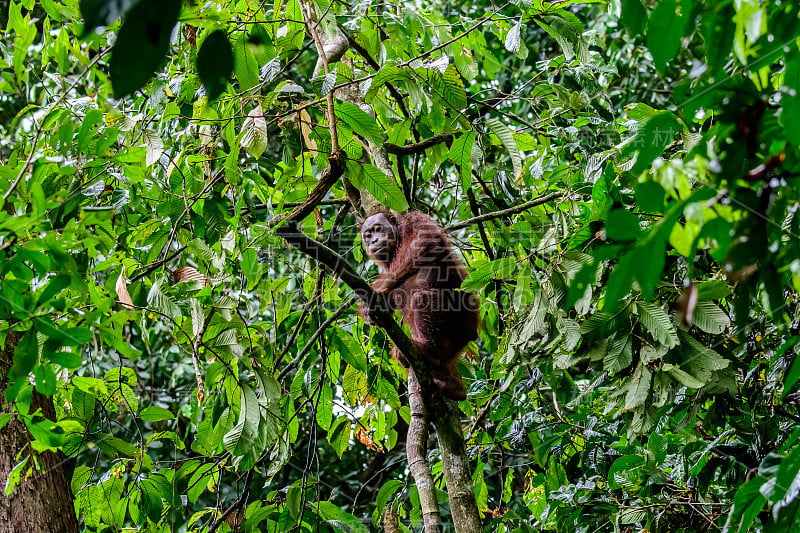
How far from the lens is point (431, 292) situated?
4.51m

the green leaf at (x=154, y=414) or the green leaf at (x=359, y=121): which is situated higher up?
the green leaf at (x=359, y=121)

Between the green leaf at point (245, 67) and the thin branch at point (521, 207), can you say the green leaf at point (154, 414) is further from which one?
the thin branch at point (521, 207)

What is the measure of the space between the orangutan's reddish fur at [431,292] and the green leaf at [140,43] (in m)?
3.47

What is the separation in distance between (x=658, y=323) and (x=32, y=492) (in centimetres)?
264

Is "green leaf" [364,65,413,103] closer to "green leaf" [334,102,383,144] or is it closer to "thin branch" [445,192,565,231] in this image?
"green leaf" [334,102,383,144]

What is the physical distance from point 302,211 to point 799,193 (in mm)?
1836

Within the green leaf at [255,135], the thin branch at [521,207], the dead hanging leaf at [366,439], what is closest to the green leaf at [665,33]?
the green leaf at [255,135]

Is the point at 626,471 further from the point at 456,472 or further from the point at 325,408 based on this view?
the point at 325,408

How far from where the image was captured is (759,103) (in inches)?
50.0

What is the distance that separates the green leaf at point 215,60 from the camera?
38.0 inches

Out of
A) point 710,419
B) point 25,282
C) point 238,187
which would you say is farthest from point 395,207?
point 710,419

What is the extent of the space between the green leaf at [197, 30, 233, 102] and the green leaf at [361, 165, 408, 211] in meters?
2.07

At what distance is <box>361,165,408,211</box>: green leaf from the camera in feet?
10.1

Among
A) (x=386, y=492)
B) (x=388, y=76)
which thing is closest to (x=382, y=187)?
(x=388, y=76)
